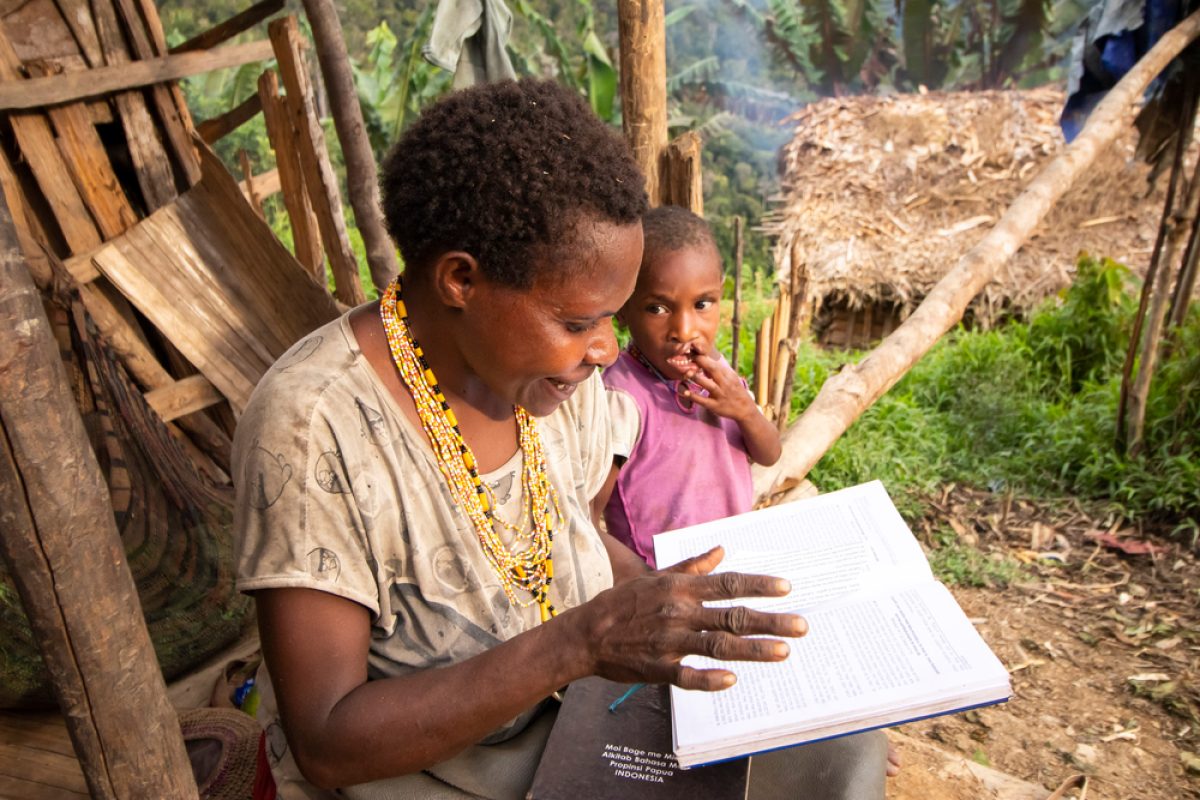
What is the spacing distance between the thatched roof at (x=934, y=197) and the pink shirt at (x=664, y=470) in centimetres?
521

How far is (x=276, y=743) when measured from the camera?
57.0 inches

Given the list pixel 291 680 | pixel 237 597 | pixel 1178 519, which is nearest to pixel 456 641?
pixel 291 680

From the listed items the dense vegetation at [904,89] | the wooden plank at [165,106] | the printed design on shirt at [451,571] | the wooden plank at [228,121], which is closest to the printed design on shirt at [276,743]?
the printed design on shirt at [451,571]

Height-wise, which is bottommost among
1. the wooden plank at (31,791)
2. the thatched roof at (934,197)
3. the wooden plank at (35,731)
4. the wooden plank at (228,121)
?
the wooden plank at (31,791)

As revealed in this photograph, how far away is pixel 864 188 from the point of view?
9336 mm

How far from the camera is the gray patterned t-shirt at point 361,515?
1242 millimetres

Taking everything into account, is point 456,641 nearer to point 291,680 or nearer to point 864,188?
point 291,680

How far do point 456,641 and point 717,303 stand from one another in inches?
47.4

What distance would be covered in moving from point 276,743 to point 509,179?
1.03m

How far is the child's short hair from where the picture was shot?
85.2 inches

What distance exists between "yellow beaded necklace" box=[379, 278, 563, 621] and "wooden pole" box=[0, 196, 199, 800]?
484 mm

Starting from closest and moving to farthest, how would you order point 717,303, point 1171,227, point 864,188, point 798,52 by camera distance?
point 717,303 < point 1171,227 < point 864,188 < point 798,52

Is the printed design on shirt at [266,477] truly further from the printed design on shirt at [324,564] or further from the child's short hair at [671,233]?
the child's short hair at [671,233]

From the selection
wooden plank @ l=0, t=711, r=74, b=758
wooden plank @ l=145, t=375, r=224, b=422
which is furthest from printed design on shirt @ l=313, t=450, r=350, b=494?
wooden plank @ l=145, t=375, r=224, b=422
